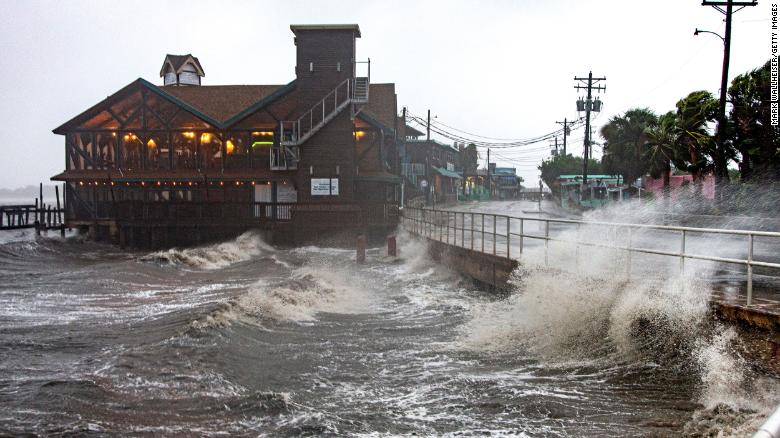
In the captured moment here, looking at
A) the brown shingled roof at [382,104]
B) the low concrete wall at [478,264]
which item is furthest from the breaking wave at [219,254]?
the brown shingled roof at [382,104]

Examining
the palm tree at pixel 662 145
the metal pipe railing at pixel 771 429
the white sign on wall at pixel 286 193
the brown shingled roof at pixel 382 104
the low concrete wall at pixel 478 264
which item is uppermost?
the brown shingled roof at pixel 382 104

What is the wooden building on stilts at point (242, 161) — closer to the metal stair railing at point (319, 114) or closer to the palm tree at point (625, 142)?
the metal stair railing at point (319, 114)

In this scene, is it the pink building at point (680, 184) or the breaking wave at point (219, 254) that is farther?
the pink building at point (680, 184)

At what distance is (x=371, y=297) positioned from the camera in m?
18.6

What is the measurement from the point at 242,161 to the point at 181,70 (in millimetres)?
19875

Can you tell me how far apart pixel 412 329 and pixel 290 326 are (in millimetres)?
2526

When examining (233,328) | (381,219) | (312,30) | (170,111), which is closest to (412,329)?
(233,328)

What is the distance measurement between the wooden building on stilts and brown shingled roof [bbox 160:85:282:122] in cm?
16

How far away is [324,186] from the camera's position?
134ft

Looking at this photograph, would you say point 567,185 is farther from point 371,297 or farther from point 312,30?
point 371,297

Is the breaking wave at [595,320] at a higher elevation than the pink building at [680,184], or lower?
lower

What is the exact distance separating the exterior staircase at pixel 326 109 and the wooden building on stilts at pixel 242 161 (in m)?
0.07

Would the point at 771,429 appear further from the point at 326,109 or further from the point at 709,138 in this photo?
the point at 326,109

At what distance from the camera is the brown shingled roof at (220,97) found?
46844mm
